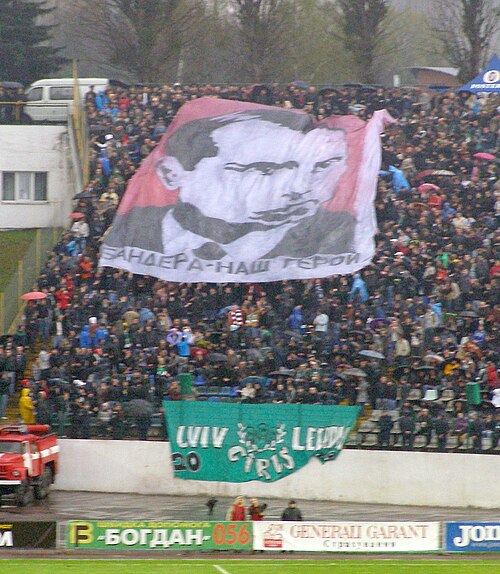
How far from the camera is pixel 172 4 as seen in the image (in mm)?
65312

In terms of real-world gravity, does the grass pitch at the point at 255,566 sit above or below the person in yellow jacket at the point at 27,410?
below

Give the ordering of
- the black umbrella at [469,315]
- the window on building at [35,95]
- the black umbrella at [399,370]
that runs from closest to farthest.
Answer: the black umbrella at [399,370] → the black umbrella at [469,315] → the window on building at [35,95]

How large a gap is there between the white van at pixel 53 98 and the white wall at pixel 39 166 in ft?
3.07

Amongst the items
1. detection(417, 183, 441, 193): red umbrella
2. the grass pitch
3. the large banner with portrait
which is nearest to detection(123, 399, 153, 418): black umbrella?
the large banner with portrait

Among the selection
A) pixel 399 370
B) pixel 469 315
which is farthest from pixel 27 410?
pixel 469 315

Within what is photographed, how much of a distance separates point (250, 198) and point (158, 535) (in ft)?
66.2

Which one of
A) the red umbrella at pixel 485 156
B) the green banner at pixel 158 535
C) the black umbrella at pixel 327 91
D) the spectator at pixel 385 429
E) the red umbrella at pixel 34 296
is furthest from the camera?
the black umbrella at pixel 327 91

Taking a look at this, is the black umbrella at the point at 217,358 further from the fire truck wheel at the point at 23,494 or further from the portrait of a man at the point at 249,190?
the portrait of a man at the point at 249,190

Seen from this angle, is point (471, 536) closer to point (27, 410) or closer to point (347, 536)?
point (347, 536)

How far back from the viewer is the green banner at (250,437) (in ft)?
102

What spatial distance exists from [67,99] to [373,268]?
20.8 metres

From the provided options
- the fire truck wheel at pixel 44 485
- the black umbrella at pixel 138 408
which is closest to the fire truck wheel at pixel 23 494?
the fire truck wheel at pixel 44 485

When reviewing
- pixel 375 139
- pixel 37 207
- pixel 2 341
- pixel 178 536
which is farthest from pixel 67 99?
pixel 178 536

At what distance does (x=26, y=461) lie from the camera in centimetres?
2945
